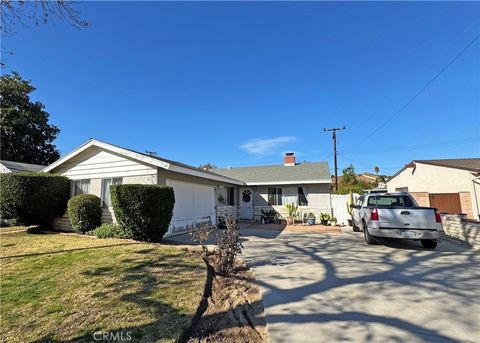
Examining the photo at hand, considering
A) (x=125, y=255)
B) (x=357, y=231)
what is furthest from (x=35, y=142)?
(x=357, y=231)

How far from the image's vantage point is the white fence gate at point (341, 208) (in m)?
15.6

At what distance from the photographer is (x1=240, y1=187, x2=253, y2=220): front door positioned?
1947 centimetres

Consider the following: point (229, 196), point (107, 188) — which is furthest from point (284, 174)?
point (107, 188)

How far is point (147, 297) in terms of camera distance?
13.9 ft

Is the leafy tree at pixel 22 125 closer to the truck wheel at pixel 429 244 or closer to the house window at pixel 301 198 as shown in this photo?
the house window at pixel 301 198

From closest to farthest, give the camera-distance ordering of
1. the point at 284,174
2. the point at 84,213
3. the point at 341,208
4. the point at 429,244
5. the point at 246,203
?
the point at 429,244
the point at 84,213
the point at 341,208
the point at 284,174
the point at 246,203

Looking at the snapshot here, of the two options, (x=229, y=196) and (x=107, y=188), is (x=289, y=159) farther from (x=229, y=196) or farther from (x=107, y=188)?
(x=107, y=188)

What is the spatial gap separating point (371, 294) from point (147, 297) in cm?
372

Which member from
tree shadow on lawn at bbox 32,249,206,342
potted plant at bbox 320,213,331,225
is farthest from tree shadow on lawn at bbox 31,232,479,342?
potted plant at bbox 320,213,331,225

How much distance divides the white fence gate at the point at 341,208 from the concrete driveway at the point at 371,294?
25.6 feet

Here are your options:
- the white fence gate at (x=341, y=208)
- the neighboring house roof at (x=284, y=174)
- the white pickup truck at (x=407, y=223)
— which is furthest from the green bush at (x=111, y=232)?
the white fence gate at (x=341, y=208)

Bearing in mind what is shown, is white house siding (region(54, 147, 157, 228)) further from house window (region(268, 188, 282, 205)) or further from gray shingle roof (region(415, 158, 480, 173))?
gray shingle roof (region(415, 158, 480, 173))

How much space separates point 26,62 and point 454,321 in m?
12.9

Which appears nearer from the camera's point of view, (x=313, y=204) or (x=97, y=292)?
(x=97, y=292)
